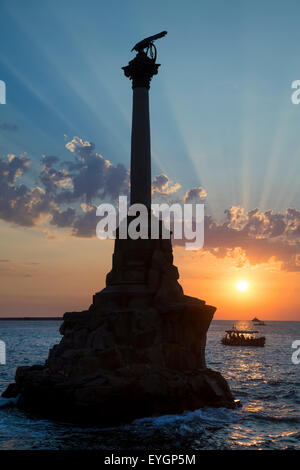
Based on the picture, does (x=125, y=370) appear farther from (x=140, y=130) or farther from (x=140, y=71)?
(x=140, y=71)

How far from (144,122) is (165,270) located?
9.98 m

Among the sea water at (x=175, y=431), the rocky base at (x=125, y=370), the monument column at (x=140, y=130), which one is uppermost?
the monument column at (x=140, y=130)

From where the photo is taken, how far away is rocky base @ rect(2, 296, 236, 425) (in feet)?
75.8

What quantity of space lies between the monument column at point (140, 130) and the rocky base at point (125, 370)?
7685mm

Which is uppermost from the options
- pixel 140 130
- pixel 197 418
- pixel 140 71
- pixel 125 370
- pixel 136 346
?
pixel 140 71

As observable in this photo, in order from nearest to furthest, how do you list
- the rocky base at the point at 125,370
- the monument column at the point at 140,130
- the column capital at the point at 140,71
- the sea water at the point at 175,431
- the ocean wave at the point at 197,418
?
1. the sea water at the point at 175,431
2. the ocean wave at the point at 197,418
3. the rocky base at the point at 125,370
4. the monument column at the point at 140,130
5. the column capital at the point at 140,71

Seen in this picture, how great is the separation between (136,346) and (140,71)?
59.1ft

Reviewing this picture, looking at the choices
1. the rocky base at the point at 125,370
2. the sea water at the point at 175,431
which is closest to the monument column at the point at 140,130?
the rocky base at the point at 125,370

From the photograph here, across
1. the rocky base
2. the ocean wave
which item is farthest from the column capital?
the ocean wave

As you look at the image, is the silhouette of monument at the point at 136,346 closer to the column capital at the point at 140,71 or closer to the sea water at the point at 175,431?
the column capital at the point at 140,71

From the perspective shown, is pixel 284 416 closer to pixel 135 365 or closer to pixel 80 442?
A: pixel 135 365

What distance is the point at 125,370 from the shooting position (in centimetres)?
2453

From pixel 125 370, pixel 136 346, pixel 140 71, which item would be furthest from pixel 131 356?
pixel 140 71

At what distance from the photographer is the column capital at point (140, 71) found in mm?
31891
